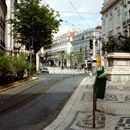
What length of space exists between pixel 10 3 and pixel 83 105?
66.9 meters

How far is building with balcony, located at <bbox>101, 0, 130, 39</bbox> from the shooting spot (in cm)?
8567

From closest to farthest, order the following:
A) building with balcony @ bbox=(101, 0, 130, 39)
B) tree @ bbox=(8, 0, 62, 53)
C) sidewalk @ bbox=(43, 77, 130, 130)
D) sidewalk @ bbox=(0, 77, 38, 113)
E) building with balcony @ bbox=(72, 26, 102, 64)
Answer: sidewalk @ bbox=(43, 77, 130, 130)
sidewalk @ bbox=(0, 77, 38, 113)
tree @ bbox=(8, 0, 62, 53)
building with balcony @ bbox=(101, 0, 130, 39)
building with balcony @ bbox=(72, 26, 102, 64)

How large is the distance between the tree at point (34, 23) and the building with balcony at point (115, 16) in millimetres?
21031

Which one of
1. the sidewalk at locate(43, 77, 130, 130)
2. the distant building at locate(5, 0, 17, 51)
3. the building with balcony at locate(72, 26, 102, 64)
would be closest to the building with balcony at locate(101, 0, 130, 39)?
the distant building at locate(5, 0, 17, 51)

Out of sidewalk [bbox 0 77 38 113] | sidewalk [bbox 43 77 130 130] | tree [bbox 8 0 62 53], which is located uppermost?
tree [bbox 8 0 62 53]

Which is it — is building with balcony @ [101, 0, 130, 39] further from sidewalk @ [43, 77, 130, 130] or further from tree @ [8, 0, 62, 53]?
sidewalk @ [43, 77, 130, 130]

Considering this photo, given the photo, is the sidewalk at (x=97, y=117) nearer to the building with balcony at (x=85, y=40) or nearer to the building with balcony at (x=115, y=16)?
the building with balcony at (x=115, y=16)

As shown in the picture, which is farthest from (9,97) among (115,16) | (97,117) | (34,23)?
(115,16)

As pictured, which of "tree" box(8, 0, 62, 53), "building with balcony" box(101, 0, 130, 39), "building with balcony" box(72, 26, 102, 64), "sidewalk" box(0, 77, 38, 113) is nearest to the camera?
"sidewalk" box(0, 77, 38, 113)

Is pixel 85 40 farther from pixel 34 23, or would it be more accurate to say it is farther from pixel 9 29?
pixel 34 23

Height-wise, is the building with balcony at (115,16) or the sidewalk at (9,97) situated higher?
the building with balcony at (115,16)

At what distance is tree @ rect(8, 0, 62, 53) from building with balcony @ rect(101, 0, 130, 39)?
2103 centimetres

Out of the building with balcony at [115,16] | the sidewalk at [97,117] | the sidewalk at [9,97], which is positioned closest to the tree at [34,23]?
the building with balcony at [115,16]

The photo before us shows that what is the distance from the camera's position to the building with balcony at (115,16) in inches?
3373
